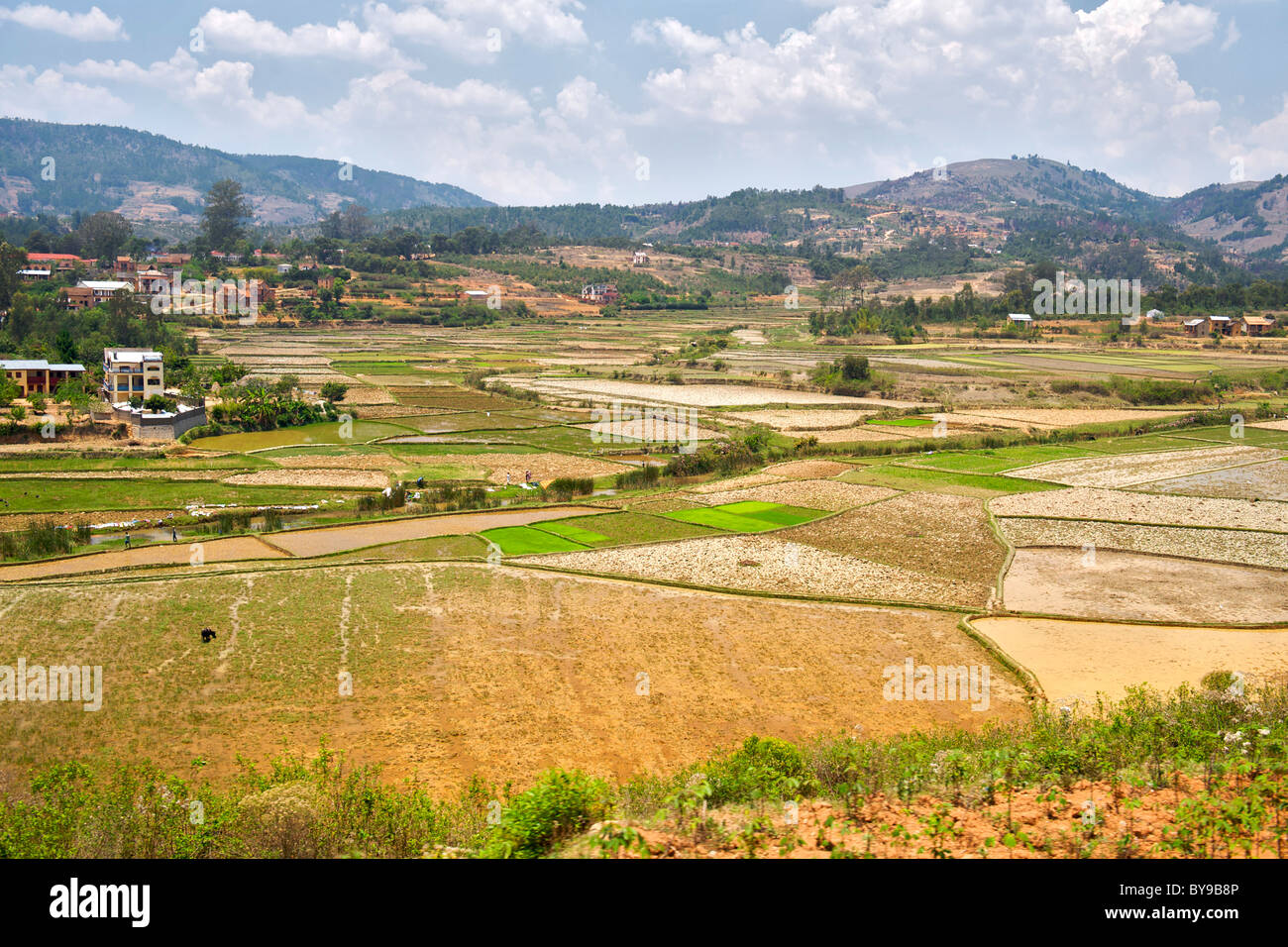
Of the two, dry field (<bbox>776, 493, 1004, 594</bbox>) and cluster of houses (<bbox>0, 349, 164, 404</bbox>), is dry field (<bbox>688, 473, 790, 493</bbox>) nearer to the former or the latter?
dry field (<bbox>776, 493, 1004, 594</bbox>)

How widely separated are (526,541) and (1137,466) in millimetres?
25419

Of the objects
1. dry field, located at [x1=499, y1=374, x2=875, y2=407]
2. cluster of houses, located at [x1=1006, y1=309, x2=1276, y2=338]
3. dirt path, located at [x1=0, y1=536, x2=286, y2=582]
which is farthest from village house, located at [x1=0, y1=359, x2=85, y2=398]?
cluster of houses, located at [x1=1006, y1=309, x2=1276, y2=338]

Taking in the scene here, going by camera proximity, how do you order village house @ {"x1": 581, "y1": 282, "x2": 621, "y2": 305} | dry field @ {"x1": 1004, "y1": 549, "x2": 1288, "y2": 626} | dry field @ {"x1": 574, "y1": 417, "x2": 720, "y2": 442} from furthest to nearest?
village house @ {"x1": 581, "y1": 282, "x2": 621, "y2": 305}, dry field @ {"x1": 574, "y1": 417, "x2": 720, "y2": 442}, dry field @ {"x1": 1004, "y1": 549, "x2": 1288, "y2": 626}

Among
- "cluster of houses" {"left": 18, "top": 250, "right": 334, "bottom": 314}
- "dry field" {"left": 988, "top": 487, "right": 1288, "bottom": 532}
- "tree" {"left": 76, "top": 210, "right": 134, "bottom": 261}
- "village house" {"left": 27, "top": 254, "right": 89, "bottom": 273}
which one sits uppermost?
"tree" {"left": 76, "top": 210, "right": 134, "bottom": 261}

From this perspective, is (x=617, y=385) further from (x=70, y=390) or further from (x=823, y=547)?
(x=823, y=547)

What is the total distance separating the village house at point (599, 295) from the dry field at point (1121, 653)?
328ft

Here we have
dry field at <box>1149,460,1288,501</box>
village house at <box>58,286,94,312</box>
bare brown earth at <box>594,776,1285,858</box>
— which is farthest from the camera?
village house at <box>58,286,94,312</box>

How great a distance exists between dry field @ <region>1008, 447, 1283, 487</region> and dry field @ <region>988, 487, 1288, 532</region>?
2201mm

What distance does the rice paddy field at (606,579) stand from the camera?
14727 mm

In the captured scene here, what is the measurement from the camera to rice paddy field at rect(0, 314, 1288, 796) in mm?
14727

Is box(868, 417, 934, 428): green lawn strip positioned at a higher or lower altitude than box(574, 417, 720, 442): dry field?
higher

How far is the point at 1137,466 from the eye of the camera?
3719cm

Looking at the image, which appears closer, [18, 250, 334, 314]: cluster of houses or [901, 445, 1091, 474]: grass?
[901, 445, 1091, 474]: grass

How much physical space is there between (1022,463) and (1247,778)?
29.7 m
